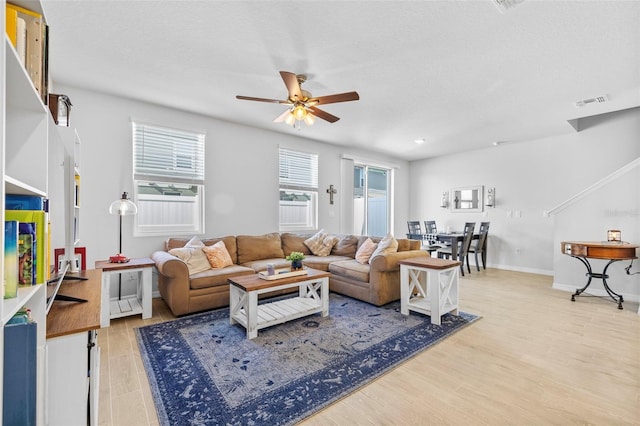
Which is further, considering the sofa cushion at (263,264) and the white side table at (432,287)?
the sofa cushion at (263,264)

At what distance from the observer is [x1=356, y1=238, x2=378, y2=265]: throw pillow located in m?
4.18

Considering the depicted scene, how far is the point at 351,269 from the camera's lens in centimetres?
394

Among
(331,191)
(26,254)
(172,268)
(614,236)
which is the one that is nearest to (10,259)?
(26,254)

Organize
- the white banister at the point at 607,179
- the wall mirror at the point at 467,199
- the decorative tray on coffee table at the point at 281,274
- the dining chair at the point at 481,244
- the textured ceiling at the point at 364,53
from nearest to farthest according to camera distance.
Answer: the textured ceiling at the point at 364,53, the decorative tray on coffee table at the point at 281,274, the white banister at the point at 607,179, the dining chair at the point at 481,244, the wall mirror at the point at 467,199

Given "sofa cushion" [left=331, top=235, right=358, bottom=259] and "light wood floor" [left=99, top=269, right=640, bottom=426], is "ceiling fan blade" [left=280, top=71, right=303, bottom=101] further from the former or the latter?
"sofa cushion" [left=331, top=235, right=358, bottom=259]

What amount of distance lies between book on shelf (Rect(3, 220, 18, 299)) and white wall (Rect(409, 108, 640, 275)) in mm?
5869

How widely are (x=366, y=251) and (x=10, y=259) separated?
373cm

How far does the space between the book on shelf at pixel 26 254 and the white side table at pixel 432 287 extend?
10.0 feet

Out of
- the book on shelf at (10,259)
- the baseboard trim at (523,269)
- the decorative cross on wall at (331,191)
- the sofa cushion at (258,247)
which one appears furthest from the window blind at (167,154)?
the baseboard trim at (523,269)

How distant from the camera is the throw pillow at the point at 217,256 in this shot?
3783 mm

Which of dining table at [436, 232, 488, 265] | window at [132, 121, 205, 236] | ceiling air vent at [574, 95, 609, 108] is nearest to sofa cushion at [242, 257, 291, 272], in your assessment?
window at [132, 121, 205, 236]

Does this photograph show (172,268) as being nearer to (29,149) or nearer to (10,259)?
(29,149)

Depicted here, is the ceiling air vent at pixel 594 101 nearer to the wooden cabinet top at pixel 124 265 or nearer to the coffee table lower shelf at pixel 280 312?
the coffee table lower shelf at pixel 280 312

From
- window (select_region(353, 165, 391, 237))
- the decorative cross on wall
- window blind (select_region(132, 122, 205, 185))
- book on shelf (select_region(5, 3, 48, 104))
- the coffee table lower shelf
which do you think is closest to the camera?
book on shelf (select_region(5, 3, 48, 104))
